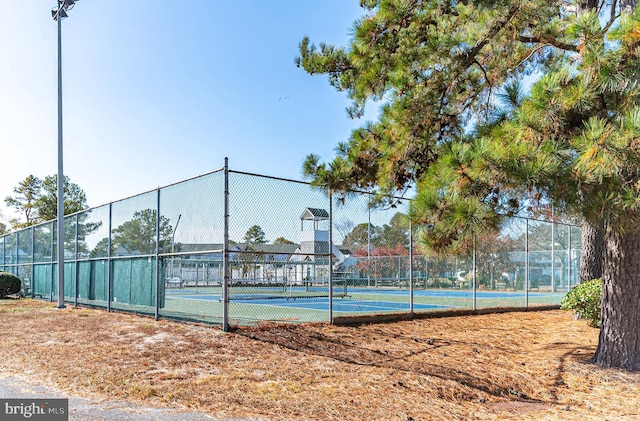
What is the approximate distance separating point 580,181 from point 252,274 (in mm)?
7421

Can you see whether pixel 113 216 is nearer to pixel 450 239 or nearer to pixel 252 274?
pixel 252 274

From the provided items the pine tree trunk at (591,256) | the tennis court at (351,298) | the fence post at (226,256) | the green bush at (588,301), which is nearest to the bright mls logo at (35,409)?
the fence post at (226,256)

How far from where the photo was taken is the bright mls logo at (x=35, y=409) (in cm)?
409

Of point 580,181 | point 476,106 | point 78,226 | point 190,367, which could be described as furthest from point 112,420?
point 78,226

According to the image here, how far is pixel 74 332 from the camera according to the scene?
319 inches

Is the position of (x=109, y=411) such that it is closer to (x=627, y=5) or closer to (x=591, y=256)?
(x=627, y=5)

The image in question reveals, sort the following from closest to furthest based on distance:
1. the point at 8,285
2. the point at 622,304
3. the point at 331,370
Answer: the point at 331,370 < the point at 622,304 < the point at 8,285

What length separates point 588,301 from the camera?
8945 mm

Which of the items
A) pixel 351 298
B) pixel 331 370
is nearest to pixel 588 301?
pixel 331 370

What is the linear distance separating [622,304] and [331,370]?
3464 millimetres

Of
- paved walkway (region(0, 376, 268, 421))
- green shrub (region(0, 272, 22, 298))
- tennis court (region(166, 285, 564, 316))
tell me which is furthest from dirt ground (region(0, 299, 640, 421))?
green shrub (region(0, 272, 22, 298))

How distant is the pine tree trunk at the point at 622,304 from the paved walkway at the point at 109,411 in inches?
176

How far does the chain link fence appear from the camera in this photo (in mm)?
8611

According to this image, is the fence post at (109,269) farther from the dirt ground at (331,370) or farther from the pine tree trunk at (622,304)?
the pine tree trunk at (622,304)
